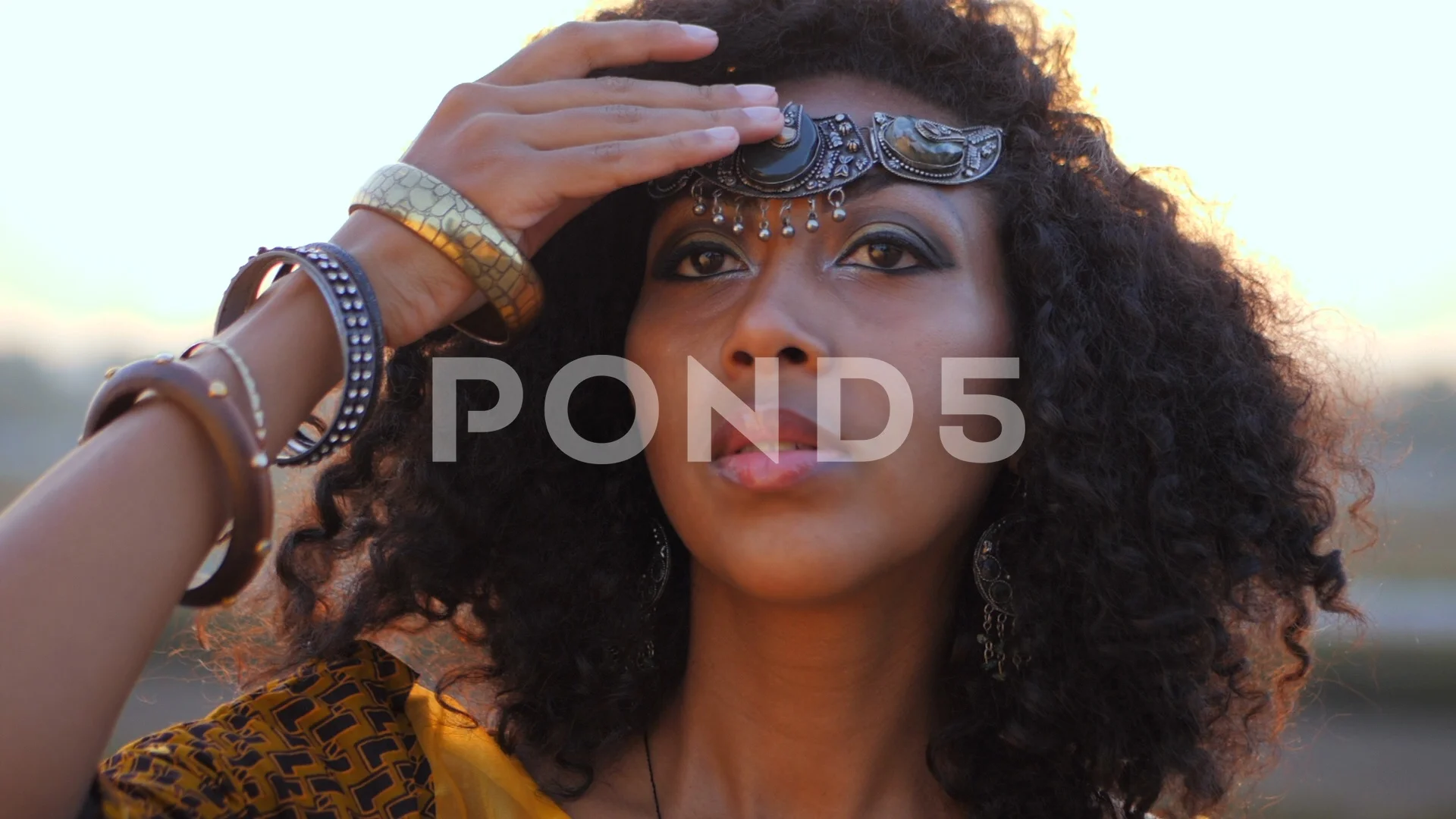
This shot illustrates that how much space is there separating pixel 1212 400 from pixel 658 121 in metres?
1.24

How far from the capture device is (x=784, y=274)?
8.86 ft

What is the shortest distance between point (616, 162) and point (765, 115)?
1.02ft

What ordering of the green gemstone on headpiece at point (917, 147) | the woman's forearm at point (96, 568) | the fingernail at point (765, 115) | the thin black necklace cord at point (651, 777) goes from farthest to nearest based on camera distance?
the thin black necklace cord at point (651, 777)
the green gemstone on headpiece at point (917, 147)
the fingernail at point (765, 115)
the woman's forearm at point (96, 568)

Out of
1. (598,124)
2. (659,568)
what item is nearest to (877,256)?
(598,124)

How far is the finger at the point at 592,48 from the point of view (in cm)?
259

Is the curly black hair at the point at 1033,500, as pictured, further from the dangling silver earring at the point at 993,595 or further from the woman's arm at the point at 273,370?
the woman's arm at the point at 273,370

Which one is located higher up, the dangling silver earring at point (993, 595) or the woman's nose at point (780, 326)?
the woman's nose at point (780, 326)

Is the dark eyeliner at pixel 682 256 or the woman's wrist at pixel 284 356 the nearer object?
the woman's wrist at pixel 284 356

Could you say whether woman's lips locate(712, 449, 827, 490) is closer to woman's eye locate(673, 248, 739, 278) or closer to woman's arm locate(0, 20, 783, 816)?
woman's eye locate(673, 248, 739, 278)

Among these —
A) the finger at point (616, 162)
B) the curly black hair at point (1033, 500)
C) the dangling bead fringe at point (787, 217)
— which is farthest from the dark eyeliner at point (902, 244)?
the finger at point (616, 162)

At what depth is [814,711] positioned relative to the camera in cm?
286

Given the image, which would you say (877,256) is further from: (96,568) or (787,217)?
(96,568)

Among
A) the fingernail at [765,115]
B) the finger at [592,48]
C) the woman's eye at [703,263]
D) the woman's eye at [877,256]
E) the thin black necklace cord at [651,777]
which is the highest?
the finger at [592,48]

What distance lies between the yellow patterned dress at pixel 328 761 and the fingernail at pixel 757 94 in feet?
4.13
